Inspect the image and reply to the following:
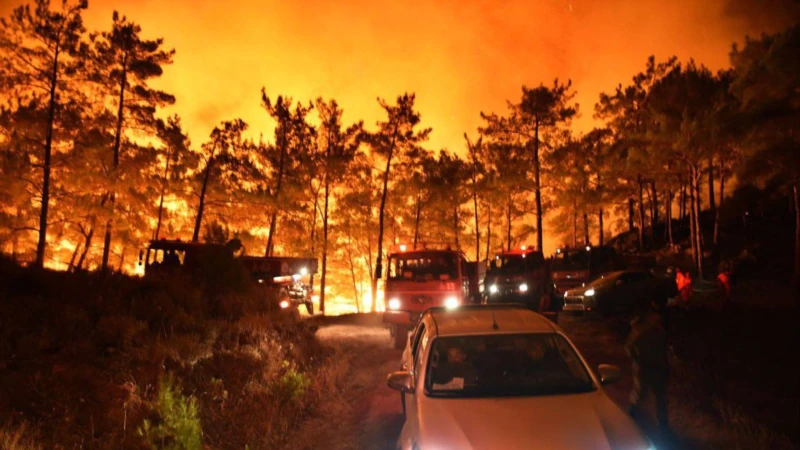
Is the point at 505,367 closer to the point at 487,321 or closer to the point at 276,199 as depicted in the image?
the point at 487,321

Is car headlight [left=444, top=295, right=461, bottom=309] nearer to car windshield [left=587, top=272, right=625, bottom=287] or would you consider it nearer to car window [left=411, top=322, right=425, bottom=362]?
car window [left=411, top=322, right=425, bottom=362]

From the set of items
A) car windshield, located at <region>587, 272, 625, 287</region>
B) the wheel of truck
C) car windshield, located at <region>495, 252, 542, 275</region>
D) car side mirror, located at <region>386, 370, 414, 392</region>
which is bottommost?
the wheel of truck

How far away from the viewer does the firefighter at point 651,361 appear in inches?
252

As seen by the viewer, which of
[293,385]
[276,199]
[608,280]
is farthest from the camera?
[276,199]

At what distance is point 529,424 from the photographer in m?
4.02

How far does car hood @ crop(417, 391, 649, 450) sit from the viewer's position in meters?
3.81

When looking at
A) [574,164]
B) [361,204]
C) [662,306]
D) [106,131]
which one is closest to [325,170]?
[361,204]

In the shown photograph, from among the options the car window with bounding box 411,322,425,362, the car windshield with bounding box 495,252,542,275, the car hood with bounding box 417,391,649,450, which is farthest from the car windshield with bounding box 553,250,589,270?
the car hood with bounding box 417,391,649,450

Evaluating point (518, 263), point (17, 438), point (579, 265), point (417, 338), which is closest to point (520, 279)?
point (518, 263)

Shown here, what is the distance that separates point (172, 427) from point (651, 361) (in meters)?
5.41

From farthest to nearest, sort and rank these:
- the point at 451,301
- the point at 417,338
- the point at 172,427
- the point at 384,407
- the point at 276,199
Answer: the point at 276,199 → the point at 451,301 → the point at 384,407 → the point at 417,338 → the point at 172,427

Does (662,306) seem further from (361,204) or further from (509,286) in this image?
(361,204)

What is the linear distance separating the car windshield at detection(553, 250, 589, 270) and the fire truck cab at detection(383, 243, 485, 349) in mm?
9676

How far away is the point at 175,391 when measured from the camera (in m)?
6.65
